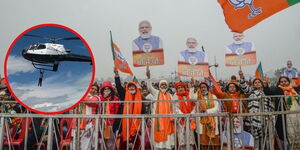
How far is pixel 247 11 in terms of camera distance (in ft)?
12.7

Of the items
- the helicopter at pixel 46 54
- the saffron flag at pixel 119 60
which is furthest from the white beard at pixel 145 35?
the helicopter at pixel 46 54

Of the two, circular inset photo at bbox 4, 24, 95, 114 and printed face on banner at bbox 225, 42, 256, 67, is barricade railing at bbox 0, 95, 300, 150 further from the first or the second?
printed face on banner at bbox 225, 42, 256, 67

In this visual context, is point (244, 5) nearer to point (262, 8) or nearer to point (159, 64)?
point (262, 8)

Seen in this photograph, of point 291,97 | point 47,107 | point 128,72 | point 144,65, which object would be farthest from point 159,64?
point 47,107

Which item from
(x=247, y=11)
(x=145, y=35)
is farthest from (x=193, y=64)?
(x=247, y=11)

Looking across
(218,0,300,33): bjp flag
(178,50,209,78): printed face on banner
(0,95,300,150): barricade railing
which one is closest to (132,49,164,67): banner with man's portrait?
(0,95,300,150): barricade railing

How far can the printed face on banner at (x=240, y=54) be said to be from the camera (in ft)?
27.0

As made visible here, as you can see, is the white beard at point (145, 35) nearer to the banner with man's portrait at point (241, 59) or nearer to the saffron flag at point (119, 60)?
the saffron flag at point (119, 60)

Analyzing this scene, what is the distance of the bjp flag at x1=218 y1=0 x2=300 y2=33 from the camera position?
3.69m

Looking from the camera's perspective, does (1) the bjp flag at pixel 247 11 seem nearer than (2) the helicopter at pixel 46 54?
No

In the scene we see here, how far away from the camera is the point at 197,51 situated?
809cm

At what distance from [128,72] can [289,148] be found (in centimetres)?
405

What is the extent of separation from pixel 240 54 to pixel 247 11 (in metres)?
4.99

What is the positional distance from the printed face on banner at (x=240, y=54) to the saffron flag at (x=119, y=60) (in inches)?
165
